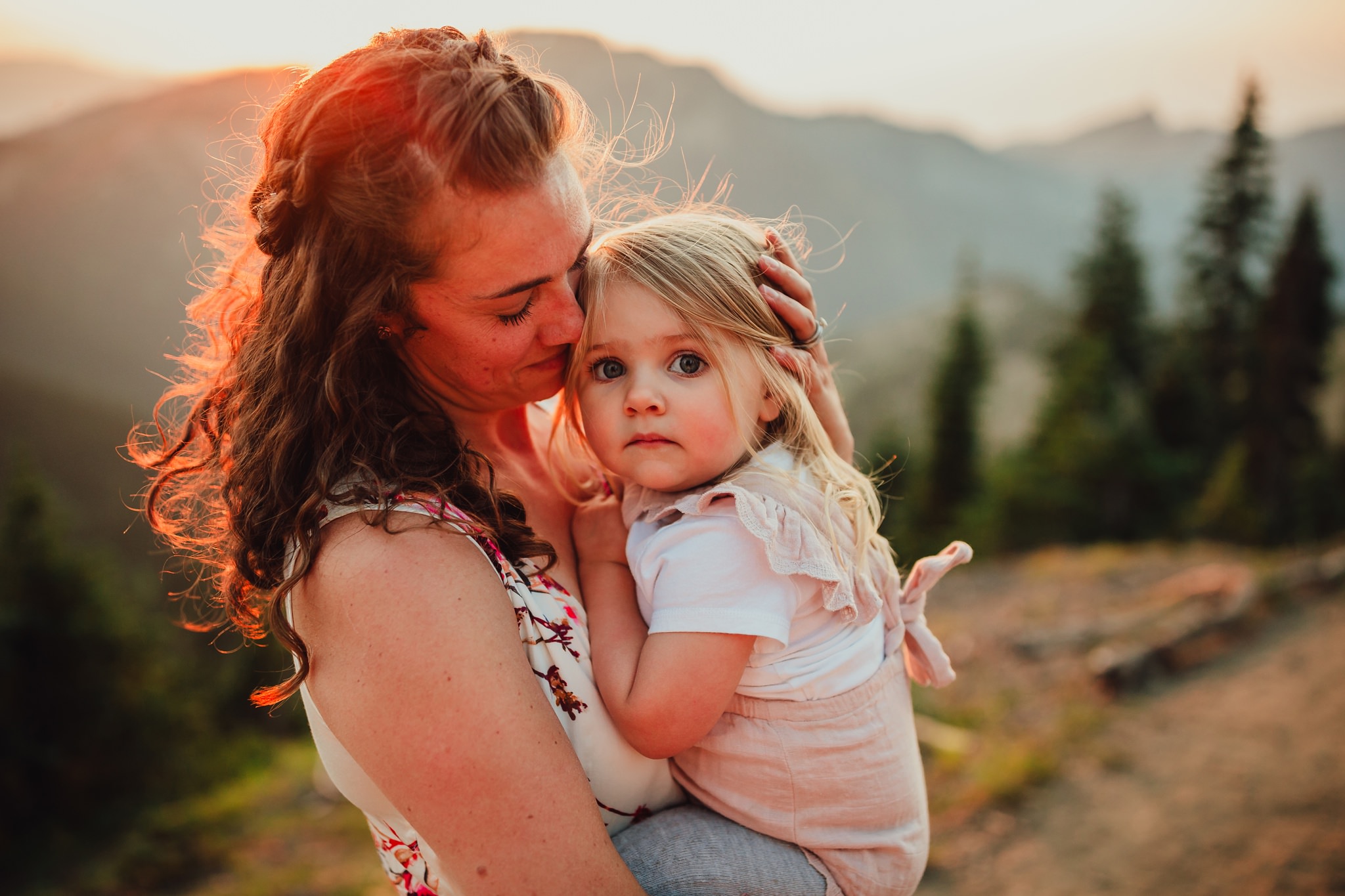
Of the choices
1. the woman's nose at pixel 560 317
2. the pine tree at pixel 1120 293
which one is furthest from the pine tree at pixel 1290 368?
the woman's nose at pixel 560 317

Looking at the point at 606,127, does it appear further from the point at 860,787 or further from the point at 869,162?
the point at 869,162

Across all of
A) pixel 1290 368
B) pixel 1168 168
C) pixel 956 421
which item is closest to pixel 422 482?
pixel 1290 368

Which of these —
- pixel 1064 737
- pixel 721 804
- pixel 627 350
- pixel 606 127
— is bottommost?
pixel 1064 737

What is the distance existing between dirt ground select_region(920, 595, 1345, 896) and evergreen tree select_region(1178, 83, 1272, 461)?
25.5 m

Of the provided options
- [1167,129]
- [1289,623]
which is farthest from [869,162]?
[1289,623]

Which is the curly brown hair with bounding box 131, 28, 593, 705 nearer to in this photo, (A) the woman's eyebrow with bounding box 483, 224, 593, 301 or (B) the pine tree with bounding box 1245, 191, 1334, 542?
(A) the woman's eyebrow with bounding box 483, 224, 593, 301

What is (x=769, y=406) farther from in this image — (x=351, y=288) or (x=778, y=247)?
(x=351, y=288)

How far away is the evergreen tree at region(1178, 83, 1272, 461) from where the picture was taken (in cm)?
2864

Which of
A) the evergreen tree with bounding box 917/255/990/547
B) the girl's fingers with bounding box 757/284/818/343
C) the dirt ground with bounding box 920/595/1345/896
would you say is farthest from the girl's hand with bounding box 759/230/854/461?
the evergreen tree with bounding box 917/255/990/547

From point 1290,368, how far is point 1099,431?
20.0 ft

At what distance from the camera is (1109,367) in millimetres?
31641

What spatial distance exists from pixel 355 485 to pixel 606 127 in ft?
4.36

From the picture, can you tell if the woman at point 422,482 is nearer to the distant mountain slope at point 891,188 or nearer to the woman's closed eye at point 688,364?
the woman's closed eye at point 688,364

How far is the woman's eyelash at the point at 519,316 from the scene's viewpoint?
182cm
